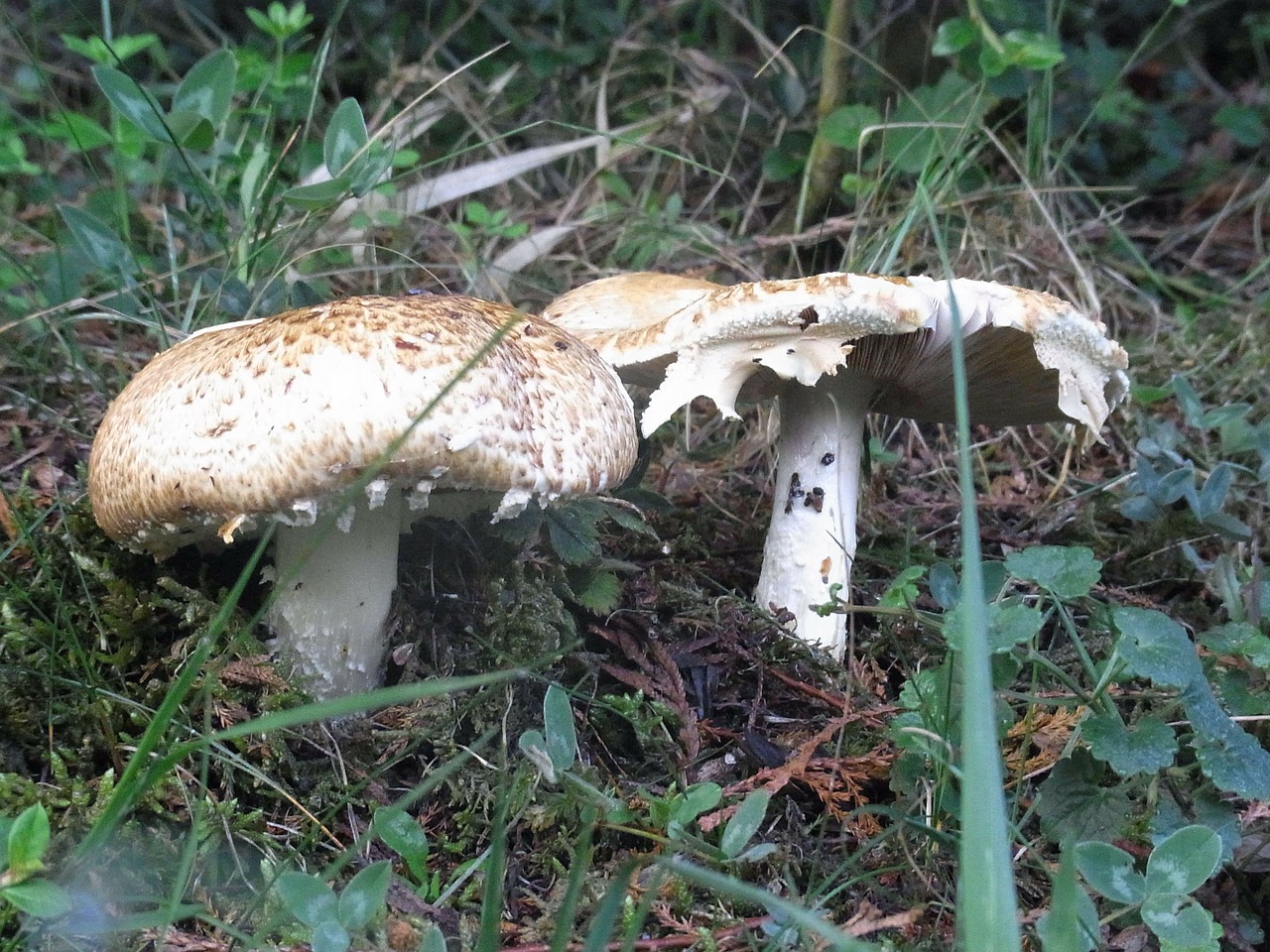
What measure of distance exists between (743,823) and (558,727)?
0.33 metres

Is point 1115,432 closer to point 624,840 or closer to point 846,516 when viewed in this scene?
point 846,516

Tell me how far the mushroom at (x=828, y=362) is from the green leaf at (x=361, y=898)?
0.92m

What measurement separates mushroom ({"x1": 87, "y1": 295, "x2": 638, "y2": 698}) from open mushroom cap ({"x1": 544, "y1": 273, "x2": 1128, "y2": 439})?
0.56ft

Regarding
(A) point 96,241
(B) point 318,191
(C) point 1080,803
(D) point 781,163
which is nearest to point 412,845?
(C) point 1080,803

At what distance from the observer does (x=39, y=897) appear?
1.32 meters

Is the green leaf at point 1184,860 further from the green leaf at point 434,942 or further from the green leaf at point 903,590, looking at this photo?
the green leaf at point 434,942

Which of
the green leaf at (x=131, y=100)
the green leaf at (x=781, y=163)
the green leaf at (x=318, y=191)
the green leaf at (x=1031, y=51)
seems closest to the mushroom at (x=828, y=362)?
the green leaf at (x=318, y=191)

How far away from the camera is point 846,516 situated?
2.31 metres

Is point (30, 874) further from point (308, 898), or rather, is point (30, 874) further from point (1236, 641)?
point (1236, 641)

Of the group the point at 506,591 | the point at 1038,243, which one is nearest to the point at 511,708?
the point at 506,591

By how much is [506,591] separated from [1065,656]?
3.87 ft

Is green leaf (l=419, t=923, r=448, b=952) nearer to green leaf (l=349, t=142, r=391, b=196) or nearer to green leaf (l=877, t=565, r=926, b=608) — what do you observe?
green leaf (l=877, t=565, r=926, b=608)

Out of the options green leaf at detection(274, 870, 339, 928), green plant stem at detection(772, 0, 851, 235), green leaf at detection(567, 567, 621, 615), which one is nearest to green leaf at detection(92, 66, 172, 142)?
green leaf at detection(567, 567, 621, 615)

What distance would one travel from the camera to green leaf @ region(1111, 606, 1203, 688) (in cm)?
157
